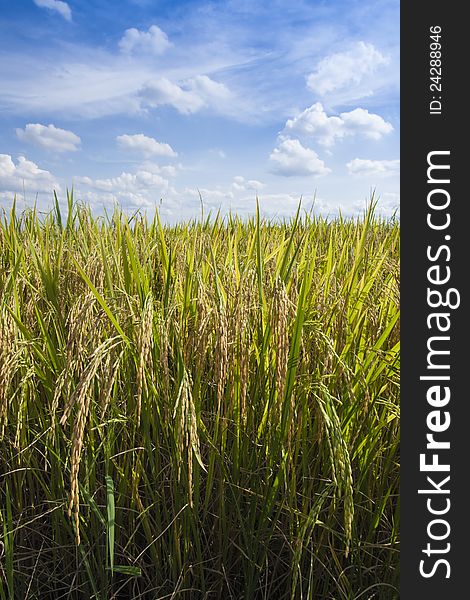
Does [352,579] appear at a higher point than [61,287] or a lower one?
lower

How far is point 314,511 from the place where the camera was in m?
1.25

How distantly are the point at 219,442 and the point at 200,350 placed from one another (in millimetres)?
356

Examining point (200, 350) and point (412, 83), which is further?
point (412, 83)

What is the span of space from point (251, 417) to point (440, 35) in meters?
1.17

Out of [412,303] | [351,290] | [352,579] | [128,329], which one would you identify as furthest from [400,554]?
[128,329]

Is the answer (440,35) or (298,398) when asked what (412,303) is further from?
(440,35)

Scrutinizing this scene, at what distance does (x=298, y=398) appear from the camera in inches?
57.4

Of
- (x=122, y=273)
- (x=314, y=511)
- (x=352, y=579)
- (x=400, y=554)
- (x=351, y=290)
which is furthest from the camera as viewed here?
(x=122, y=273)

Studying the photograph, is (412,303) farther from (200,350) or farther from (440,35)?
(440,35)

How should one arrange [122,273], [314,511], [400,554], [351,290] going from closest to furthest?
1. [314,511]
2. [400,554]
3. [351,290]
4. [122,273]

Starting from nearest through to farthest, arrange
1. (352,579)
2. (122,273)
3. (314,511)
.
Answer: (314,511) → (352,579) → (122,273)

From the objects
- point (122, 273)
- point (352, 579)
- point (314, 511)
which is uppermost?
point (122, 273)

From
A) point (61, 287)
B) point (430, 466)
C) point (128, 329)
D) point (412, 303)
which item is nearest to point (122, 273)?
point (61, 287)

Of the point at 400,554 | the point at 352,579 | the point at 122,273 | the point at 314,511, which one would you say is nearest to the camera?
the point at 314,511
